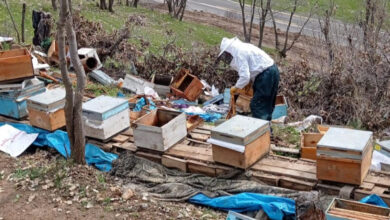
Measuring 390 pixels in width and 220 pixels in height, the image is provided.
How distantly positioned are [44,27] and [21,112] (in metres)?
4.54

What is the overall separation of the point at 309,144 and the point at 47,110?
370 centimetres

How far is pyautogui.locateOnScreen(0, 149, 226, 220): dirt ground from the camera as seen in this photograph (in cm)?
507

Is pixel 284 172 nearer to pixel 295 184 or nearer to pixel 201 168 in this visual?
pixel 295 184

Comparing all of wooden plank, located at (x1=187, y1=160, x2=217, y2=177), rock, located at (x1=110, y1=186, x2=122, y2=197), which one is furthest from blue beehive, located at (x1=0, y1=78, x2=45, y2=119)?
wooden plank, located at (x1=187, y1=160, x2=217, y2=177)

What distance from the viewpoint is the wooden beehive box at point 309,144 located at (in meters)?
6.18

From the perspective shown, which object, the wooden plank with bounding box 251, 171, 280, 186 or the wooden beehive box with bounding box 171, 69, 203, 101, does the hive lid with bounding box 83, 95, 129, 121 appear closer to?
the wooden plank with bounding box 251, 171, 280, 186

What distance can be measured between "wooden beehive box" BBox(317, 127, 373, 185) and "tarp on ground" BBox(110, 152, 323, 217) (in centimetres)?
43

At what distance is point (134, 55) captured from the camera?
435 inches

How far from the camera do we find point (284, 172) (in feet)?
18.5

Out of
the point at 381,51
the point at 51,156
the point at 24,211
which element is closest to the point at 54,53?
the point at 51,156

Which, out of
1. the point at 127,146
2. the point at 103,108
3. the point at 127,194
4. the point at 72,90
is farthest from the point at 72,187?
the point at 103,108

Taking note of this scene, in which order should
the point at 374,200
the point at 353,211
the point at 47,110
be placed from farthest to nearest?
the point at 47,110, the point at 374,200, the point at 353,211

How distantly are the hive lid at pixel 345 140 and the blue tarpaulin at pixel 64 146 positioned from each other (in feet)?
9.33

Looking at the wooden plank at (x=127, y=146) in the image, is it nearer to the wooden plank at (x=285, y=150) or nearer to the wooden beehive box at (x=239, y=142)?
the wooden beehive box at (x=239, y=142)
